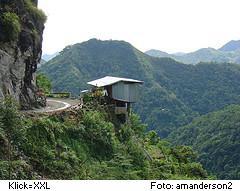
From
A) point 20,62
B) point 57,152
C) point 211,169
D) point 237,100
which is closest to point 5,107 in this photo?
point 57,152

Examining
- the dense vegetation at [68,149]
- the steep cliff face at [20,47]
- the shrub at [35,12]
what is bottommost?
the dense vegetation at [68,149]

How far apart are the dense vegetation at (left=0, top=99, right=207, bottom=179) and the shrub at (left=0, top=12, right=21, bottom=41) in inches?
236

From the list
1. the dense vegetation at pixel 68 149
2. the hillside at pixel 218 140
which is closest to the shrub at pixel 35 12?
the dense vegetation at pixel 68 149

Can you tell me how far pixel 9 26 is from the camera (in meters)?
25.4

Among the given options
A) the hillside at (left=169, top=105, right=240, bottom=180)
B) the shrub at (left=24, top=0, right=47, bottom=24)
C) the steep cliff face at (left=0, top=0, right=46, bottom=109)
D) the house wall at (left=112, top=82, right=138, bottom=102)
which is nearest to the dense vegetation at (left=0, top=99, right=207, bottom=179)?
the house wall at (left=112, top=82, right=138, bottom=102)

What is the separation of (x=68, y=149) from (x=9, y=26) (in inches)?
353

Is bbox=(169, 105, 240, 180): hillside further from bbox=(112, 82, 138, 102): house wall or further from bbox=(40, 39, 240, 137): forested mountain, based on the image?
bbox=(112, 82, 138, 102): house wall

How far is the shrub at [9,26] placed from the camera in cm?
2528

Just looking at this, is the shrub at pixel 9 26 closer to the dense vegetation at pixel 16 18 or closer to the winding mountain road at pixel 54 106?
the dense vegetation at pixel 16 18

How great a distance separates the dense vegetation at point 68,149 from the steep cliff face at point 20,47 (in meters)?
3.63

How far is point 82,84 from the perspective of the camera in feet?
517

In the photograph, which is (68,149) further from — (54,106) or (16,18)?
(54,106)

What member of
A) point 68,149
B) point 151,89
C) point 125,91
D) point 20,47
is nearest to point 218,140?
point 125,91

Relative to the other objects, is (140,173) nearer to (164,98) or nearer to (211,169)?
(211,169)
